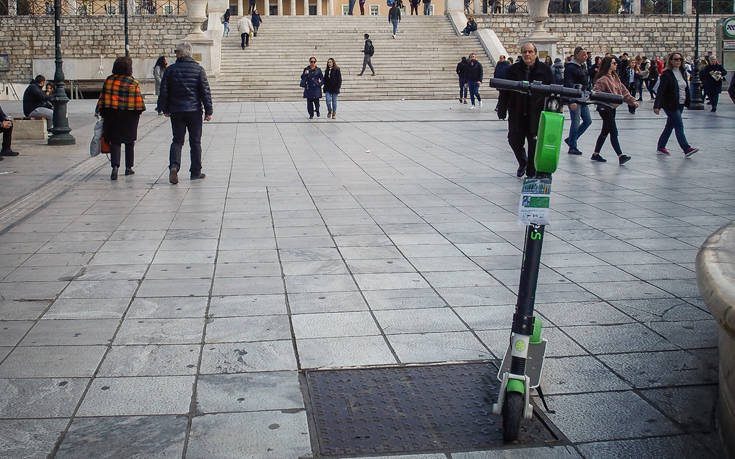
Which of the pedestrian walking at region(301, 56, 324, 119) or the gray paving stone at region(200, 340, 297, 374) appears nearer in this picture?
the gray paving stone at region(200, 340, 297, 374)

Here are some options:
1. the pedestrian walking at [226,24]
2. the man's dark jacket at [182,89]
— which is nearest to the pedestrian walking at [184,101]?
the man's dark jacket at [182,89]

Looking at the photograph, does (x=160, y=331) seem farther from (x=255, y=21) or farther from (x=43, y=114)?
(x=255, y=21)

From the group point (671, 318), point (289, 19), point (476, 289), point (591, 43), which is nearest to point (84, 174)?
point (476, 289)

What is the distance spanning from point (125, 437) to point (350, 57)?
3495 cm

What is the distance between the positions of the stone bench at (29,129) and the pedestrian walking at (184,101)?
6540 millimetres

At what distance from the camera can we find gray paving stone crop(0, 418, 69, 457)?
11.8 ft

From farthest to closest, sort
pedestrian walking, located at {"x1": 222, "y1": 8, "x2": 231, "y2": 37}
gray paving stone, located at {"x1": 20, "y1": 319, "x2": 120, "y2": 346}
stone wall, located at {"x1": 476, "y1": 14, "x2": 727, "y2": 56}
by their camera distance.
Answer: stone wall, located at {"x1": 476, "y1": 14, "x2": 727, "y2": 56}
pedestrian walking, located at {"x1": 222, "y1": 8, "x2": 231, "y2": 37}
gray paving stone, located at {"x1": 20, "y1": 319, "x2": 120, "y2": 346}

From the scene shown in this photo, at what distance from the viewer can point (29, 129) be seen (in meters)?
17.0

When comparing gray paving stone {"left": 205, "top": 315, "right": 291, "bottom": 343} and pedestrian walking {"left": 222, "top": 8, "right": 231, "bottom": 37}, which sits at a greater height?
pedestrian walking {"left": 222, "top": 8, "right": 231, "bottom": 37}

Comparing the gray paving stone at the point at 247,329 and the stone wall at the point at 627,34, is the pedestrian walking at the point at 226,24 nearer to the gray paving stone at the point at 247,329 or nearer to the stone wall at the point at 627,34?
the stone wall at the point at 627,34

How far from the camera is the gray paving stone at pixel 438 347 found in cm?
472

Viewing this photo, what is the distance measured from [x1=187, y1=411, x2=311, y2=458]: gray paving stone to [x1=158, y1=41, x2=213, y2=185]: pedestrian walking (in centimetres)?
777

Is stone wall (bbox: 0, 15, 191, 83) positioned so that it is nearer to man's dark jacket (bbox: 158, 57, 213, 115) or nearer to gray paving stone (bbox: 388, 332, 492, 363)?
man's dark jacket (bbox: 158, 57, 213, 115)

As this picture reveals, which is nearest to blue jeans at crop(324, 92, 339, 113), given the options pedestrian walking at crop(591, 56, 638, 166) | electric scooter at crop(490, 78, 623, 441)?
pedestrian walking at crop(591, 56, 638, 166)
